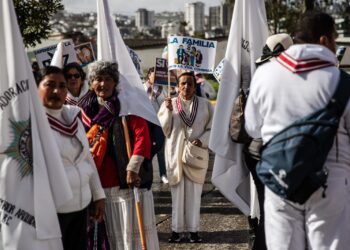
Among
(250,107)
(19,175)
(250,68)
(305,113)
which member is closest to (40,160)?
(19,175)

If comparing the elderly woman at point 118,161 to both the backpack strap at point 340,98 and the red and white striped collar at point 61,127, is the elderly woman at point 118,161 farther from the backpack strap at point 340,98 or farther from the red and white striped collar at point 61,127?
the backpack strap at point 340,98

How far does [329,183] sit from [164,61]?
5.92m

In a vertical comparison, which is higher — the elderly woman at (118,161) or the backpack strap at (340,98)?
the backpack strap at (340,98)

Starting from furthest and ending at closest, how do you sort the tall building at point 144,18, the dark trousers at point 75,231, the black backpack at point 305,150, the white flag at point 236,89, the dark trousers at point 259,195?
the tall building at point 144,18
the white flag at point 236,89
the dark trousers at point 259,195
the dark trousers at point 75,231
the black backpack at point 305,150

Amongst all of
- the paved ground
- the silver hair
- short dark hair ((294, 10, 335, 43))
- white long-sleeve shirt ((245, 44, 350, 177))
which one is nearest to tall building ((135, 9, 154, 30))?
the paved ground

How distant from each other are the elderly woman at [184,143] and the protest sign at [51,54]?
112 centimetres

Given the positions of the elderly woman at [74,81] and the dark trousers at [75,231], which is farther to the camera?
the elderly woman at [74,81]

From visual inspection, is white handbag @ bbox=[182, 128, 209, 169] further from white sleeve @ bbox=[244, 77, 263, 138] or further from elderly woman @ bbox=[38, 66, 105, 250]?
white sleeve @ bbox=[244, 77, 263, 138]

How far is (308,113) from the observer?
Result: 376cm

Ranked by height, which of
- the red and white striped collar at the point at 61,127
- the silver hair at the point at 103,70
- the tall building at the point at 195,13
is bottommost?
the tall building at the point at 195,13

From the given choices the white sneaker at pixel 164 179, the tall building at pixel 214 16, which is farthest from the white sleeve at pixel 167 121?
the tall building at pixel 214 16

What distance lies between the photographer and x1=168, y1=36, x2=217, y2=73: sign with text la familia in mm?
8195

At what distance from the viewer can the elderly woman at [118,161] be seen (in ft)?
18.1

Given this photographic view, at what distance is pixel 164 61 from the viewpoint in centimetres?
952
